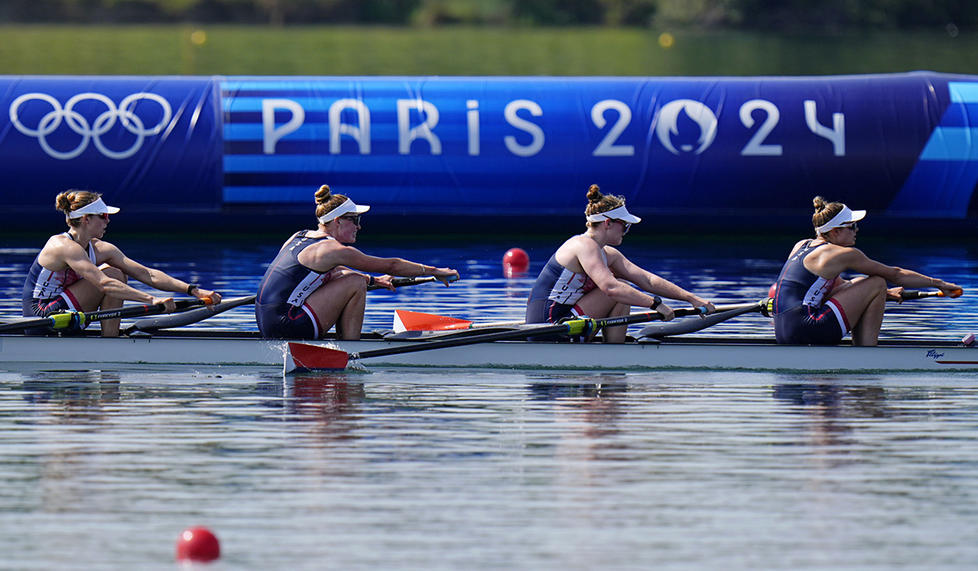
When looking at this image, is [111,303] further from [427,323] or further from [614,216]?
[614,216]

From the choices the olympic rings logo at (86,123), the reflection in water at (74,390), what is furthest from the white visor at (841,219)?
the olympic rings logo at (86,123)

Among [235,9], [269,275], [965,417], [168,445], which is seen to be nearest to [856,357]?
[965,417]

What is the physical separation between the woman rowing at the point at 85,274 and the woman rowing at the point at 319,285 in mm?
595

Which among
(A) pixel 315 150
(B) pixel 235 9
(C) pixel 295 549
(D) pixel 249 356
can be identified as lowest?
(C) pixel 295 549

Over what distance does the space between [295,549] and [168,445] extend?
7.58ft

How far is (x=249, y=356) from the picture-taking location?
12.3 metres

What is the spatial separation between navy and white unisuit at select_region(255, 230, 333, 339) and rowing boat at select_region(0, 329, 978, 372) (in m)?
0.16

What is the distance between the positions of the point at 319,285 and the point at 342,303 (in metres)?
0.21

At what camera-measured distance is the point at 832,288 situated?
12.2m

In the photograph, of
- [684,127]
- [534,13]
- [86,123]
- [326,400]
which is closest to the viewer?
Result: [326,400]

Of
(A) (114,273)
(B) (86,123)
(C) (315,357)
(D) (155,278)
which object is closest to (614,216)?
(C) (315,357)

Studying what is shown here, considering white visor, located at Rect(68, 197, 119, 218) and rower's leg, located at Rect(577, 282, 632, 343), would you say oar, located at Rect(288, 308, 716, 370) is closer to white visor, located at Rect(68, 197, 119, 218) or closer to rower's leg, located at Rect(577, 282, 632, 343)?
rower's leg, located at Rect(577, 282, 632, 343)

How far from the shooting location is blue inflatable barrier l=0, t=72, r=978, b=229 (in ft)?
68.4

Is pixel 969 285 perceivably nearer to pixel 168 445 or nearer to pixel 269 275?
pixel 269 275
